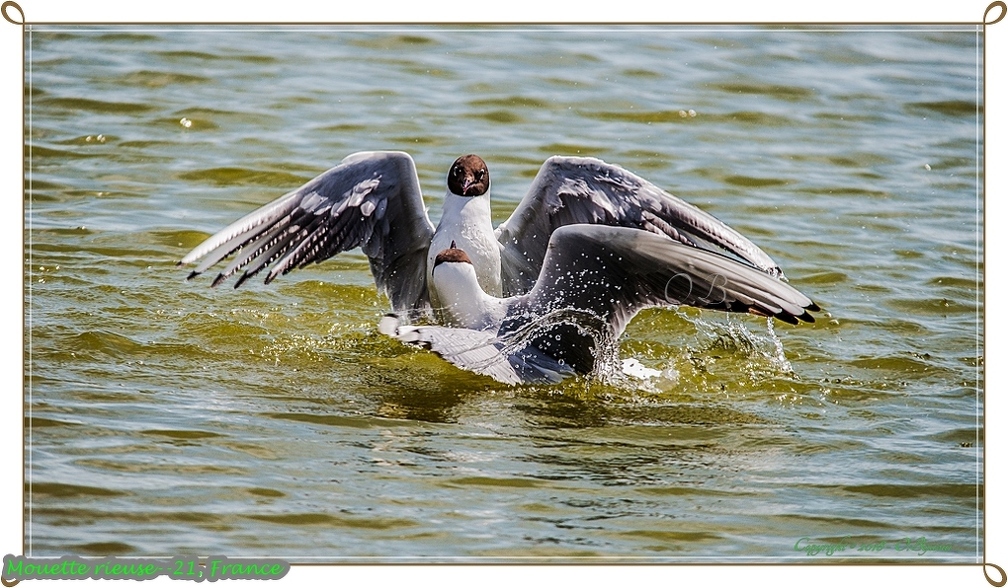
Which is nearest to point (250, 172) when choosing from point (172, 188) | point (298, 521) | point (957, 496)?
point (172, 188)

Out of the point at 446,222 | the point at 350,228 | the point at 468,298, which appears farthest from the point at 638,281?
the point at 350,228

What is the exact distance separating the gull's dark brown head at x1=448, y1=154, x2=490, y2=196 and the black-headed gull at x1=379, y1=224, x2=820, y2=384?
454 millimetres

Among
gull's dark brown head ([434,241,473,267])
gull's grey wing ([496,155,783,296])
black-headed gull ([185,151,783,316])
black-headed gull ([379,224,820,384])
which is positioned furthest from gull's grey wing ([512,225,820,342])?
gull's grey wing ([496,155,783,296])

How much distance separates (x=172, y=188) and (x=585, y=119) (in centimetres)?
375

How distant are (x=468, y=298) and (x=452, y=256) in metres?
0.23

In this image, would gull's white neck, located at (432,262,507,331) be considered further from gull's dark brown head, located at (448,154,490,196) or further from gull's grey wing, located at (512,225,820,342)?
gull's dark brown head, located at (448,154,490,196)

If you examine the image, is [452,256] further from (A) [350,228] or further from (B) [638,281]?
(B) [638,281]

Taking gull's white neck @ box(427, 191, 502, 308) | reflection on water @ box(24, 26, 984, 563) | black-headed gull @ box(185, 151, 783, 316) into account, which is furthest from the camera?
gull's white neck @ box(427, 191, 502, 308)

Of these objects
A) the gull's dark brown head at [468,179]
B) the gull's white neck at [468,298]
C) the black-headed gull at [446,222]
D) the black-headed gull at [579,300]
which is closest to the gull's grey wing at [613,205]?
the black-headed gull at [446,222]

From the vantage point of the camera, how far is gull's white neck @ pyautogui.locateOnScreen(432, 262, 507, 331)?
21.4 feet

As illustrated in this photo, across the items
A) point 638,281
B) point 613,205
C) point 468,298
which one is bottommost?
point 468,298

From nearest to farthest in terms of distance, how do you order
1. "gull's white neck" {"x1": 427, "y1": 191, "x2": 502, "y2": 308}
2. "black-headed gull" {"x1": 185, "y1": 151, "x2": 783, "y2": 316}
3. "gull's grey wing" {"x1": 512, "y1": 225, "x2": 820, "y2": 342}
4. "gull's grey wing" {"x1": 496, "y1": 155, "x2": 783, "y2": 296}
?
"gull's grey wing" {"x1": 512, "y1": 225, "x2": 820, "y2": 342}, "black-headed gull" {"x1": 185, "y1": 151, "x2": 783, "y2": 316}, "gull's white neck" {"x1": 427, "y1": 191, "x2": 502, "y2": 308}, "gull's grey wing" {"x1": 496, "y1": 155, "x2": 783, "y2": 296}

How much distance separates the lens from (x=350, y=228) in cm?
693

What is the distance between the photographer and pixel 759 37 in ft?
28.2
